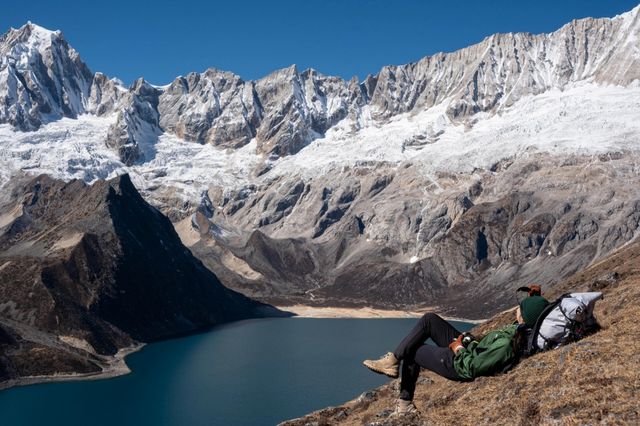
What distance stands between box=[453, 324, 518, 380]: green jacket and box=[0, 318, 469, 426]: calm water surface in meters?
65.4

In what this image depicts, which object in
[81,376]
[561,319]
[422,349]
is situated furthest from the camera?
[81,376]

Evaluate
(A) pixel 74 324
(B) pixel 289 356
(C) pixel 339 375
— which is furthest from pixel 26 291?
(C) pixel 339 375

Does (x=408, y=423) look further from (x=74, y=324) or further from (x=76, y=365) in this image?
(x=74, y=324)

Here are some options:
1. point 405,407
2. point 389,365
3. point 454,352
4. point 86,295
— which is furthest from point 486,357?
point 86,295

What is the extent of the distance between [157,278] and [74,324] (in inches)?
1840

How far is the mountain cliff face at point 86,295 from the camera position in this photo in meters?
125

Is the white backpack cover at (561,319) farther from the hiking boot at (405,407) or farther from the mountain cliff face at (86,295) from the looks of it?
the mountain cliff face at (86,295)

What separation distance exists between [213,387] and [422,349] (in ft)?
296

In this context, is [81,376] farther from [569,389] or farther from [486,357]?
[569,389]

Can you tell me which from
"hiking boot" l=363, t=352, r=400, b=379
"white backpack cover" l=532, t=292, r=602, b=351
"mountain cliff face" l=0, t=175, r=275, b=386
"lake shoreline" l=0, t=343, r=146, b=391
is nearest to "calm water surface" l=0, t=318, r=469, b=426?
"lake shoreline" l=0, t=343, r=146, b=391

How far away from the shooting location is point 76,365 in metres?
119

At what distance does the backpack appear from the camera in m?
14.9

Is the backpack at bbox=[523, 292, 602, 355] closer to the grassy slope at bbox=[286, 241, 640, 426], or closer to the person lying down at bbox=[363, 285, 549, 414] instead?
the person lying down at bbox=[363, 285, 549, 414]

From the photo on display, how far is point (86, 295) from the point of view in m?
155
